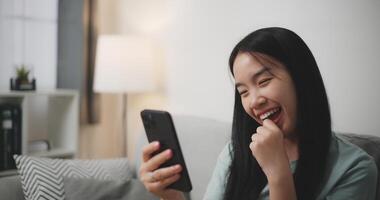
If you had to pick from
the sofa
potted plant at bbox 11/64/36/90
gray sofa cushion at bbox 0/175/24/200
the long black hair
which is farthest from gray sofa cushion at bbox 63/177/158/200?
potted plant at bbox 11/64/36/90

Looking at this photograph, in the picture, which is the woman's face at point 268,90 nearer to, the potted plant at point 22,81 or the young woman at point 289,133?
the young woman at point 289,133

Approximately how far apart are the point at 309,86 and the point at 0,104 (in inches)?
66.4

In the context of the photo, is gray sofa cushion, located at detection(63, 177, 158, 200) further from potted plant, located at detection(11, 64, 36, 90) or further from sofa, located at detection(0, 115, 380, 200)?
potted plant, located at detection(11, 64, 36, 90)

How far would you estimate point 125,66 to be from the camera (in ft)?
7.33

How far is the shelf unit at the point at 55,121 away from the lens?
2.38m

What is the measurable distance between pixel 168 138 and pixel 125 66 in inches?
51.4

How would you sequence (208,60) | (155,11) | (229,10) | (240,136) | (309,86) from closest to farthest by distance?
(309,86) → (240,136) → (229,10) → (208,60) → (155,11)

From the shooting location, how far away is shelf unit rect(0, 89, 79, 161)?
7.79 ft

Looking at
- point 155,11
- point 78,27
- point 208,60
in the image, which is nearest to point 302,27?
point 208,60

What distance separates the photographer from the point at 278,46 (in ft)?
3.25

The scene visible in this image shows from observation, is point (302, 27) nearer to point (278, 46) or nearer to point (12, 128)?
point (278, 46)

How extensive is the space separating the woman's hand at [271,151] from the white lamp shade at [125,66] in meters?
1.39

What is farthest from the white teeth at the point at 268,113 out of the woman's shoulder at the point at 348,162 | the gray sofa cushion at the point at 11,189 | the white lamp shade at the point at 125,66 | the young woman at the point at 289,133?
the white lamp shade at the point at 125,66

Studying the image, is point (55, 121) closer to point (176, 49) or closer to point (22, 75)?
point (22, 75)
